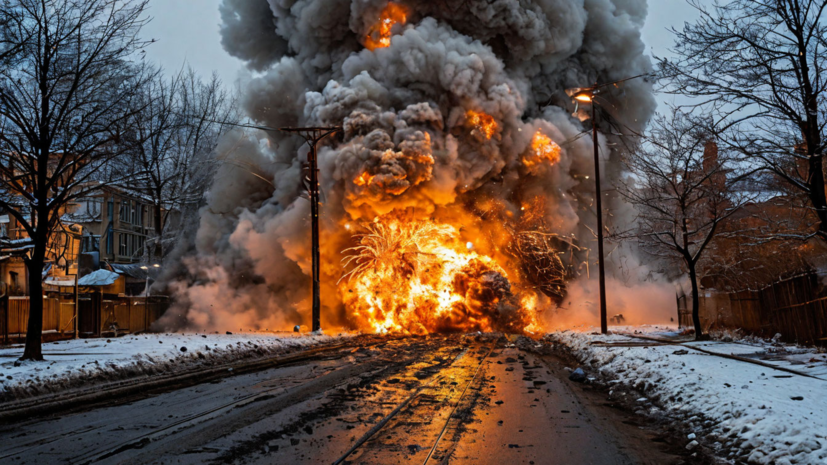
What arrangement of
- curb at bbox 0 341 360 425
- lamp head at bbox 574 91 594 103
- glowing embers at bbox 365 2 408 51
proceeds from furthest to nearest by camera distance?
1. glowing embers at bbox 365 2 408 51
2. lamp head at bbox 574 91 594 103
3. curb at bbox 0 341 360 425

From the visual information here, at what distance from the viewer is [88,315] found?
2031 centimetres

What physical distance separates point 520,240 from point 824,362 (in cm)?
2006

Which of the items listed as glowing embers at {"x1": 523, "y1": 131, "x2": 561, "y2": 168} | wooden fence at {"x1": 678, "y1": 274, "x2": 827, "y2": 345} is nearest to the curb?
wooden fence at {"x1": 678, "y1": 274, "x2": 827, "y2": 345}

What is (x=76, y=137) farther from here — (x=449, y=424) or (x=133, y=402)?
(x=449, y=424)

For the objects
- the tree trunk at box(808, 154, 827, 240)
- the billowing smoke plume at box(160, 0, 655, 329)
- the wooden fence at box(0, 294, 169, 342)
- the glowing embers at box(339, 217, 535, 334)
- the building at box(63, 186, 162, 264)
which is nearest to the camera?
the tree trunk at box(808, 154, 827, 240)

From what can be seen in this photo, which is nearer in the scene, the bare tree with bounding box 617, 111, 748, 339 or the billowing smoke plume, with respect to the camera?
the bare tree with bounding box 617, 111, 748, 339

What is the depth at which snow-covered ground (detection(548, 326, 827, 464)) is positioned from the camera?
18.1ft

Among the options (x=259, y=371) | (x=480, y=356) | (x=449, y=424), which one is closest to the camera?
(x=449, y=424)

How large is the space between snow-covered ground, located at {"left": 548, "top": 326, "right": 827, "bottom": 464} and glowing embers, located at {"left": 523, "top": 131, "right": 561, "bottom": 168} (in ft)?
60.6

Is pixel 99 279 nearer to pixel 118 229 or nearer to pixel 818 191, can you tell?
pixel 818 191

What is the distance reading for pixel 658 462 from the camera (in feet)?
18.2

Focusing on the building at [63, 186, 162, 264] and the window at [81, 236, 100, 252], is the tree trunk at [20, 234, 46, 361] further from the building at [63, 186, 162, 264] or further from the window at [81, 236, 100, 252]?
the window at [81, 236, 100, 252]

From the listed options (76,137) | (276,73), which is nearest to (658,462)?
(76,137)

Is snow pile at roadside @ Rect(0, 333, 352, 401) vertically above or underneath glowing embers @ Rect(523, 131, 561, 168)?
underneath
